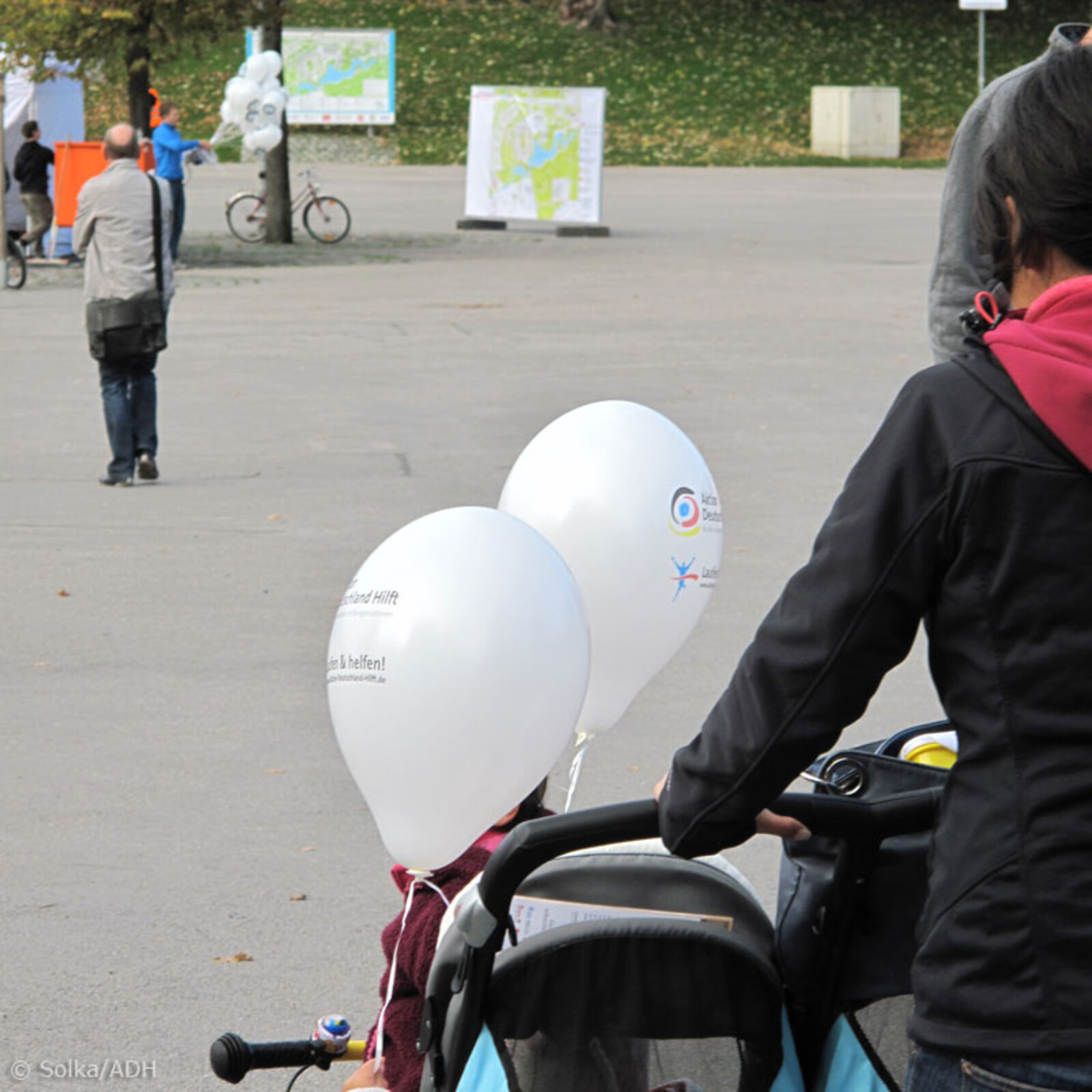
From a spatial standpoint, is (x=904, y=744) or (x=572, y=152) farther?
(x=572, y=152)

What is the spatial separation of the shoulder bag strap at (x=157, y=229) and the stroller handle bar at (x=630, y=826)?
8946 mm

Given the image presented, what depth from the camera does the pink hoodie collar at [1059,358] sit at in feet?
5.54

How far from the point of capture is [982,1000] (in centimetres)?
173

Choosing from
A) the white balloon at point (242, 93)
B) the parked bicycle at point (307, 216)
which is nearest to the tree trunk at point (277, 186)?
the parked bicycle at point (307, 216)

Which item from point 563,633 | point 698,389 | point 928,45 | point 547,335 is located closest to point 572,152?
point 547,335

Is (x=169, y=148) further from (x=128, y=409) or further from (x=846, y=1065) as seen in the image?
(x=846, y=1065)

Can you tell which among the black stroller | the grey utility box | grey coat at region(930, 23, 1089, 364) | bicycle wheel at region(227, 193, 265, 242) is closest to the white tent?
bicycle wheel at region(227, 193, 265, 242)

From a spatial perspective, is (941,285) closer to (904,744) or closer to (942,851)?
(904,744)

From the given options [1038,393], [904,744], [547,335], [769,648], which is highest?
[1038,393]

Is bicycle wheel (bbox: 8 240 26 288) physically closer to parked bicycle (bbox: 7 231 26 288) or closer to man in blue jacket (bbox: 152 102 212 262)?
parked bicycle (bbox: 7 231 26 288)

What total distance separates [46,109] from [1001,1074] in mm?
25898

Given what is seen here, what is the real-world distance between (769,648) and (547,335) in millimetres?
14622

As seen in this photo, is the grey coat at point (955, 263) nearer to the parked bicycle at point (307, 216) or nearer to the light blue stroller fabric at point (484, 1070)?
the light blue stroller fabric at point (484, 1070)

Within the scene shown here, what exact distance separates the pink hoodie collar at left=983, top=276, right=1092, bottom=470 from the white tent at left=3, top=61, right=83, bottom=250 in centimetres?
2428
